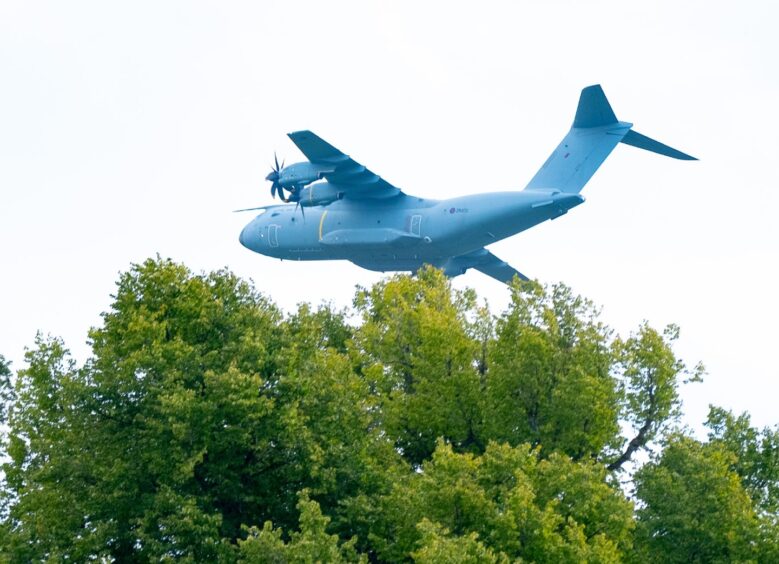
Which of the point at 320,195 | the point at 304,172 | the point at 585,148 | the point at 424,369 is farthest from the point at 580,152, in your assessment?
the point at 424,369

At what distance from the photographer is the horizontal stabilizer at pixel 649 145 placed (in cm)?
6556

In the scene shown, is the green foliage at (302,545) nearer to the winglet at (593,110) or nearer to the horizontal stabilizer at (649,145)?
the winglet at (593,110)

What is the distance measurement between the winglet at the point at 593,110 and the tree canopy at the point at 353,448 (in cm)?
1530

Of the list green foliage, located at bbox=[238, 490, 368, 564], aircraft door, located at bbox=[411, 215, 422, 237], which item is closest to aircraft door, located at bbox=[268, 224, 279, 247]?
aircraft door, located at bbox=[411, 215, 422, 237]

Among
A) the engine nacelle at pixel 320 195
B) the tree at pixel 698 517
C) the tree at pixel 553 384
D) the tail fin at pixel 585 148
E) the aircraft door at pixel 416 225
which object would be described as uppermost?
the engine nacelle at pixel 320 195

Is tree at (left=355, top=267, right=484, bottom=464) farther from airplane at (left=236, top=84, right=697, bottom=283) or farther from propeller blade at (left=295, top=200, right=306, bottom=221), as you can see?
propeller blade at (left=295, top=200, right=306, bottom=221)

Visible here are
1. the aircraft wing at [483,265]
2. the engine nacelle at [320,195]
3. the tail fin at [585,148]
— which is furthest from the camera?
the aircraft wing at [483,265]

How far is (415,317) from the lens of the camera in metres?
53.2

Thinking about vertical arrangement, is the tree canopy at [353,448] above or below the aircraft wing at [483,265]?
below

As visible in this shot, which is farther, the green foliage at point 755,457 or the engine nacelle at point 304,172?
the engine nacelle at point 304,172

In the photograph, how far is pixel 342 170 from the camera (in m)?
66.2

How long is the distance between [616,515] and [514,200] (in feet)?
74.8

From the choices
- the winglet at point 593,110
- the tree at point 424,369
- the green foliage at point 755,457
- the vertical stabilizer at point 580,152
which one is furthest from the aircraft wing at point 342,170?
the green foliage at point 755,457

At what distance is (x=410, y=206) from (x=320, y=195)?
3.87 metres
